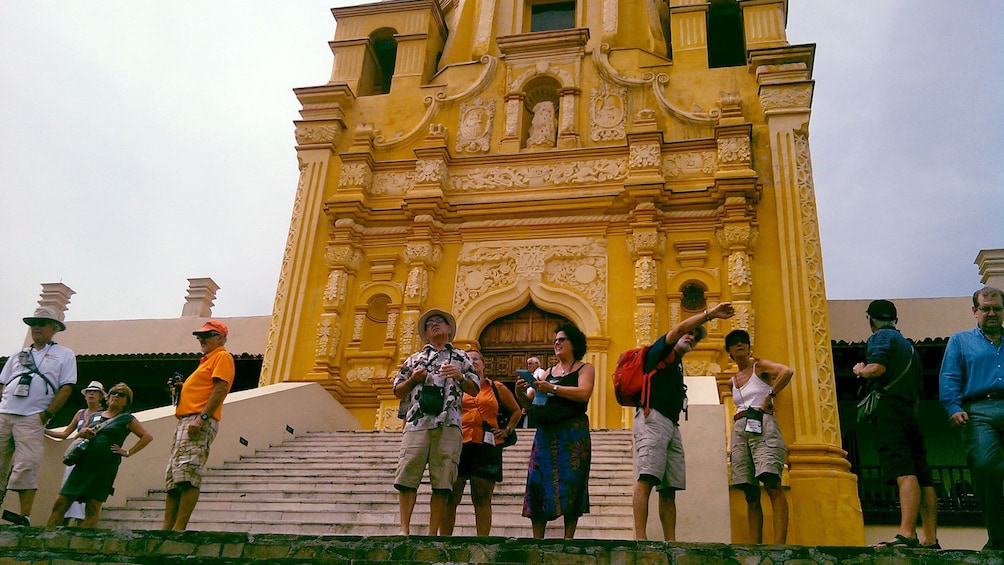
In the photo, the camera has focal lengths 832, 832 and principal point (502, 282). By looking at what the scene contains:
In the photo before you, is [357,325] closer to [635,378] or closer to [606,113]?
[606,113]

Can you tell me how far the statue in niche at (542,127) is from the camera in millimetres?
15023

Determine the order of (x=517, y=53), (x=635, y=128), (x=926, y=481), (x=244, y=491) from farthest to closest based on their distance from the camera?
1. (x=517, y=53)
2. (x=635, y=128)
3. (x=244, y=491)
4. (x=926, y=481)

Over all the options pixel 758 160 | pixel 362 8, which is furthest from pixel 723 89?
pixel 362 8

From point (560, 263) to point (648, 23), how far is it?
5504 millimetres

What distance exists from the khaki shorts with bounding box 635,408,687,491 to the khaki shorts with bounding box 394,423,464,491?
1219 mm

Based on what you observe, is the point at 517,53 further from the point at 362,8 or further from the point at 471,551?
the point at 471,551

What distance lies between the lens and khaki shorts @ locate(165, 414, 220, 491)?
19.2 ft

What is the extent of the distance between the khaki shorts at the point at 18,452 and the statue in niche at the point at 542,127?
10.1 m

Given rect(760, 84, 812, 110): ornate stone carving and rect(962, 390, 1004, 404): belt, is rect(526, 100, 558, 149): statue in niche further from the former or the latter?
rect(962, 390, 1004, 404): belt

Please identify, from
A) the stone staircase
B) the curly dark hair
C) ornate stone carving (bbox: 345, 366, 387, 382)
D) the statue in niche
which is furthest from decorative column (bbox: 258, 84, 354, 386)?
the curly dark hair

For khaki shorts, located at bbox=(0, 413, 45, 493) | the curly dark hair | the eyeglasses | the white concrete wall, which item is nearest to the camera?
the curly dark hair

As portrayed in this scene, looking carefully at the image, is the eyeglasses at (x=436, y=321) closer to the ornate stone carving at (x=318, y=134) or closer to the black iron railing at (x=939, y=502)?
the black iron railing at (x=939, y=502)

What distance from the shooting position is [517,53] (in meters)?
16.0

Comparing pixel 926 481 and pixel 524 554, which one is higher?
pixel 926 481
